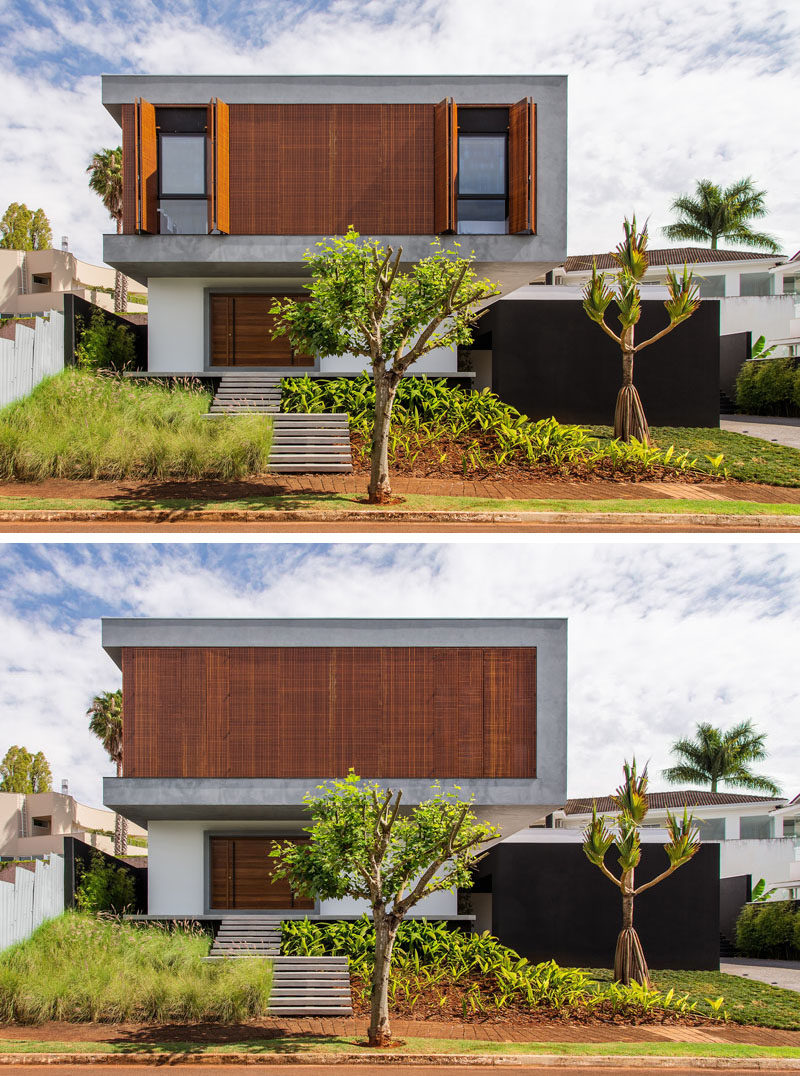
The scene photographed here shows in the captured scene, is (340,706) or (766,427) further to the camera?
(766,427)

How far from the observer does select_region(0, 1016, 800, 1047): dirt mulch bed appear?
16125 mm

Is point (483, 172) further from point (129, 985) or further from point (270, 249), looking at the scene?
point (129, 985)

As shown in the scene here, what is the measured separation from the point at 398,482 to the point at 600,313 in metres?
5.47

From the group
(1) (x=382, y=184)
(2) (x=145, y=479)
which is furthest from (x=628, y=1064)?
(1) (x=382, y=184)

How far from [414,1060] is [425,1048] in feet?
1.60

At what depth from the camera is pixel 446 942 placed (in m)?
20.6

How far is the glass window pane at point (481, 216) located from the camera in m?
23.6

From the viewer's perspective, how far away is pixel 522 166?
23047 millimetres

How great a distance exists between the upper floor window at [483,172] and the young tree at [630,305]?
2.57 meters

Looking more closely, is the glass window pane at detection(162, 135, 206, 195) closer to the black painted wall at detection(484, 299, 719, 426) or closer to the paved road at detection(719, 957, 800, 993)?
the black painted wall at detection(484, 299, 719, 426)

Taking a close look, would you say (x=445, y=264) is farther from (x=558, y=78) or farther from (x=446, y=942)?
(x=446, y=942)

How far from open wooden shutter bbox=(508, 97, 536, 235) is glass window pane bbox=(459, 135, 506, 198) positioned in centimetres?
21

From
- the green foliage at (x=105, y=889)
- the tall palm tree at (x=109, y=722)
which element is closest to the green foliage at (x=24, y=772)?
the tall palm tree at (x=109, y=722)

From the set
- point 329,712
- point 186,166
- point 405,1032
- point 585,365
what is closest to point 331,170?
point 186,166
